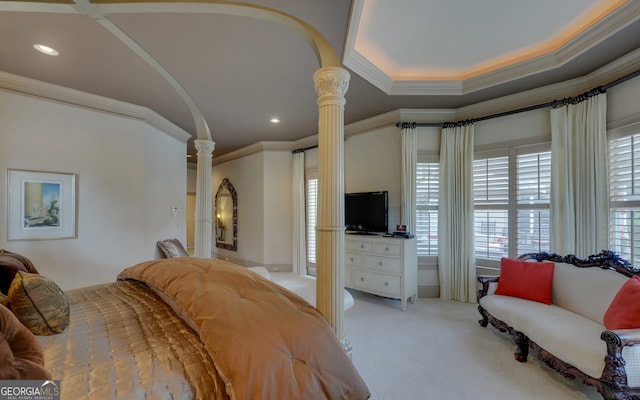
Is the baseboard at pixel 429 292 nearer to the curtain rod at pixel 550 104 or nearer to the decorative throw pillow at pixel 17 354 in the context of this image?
the curtain rod at pixel 550 104

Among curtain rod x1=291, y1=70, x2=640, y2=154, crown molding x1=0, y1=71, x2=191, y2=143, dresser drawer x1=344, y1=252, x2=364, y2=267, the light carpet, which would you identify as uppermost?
crown molding x1=0, y1=71, x2=191, y2=143

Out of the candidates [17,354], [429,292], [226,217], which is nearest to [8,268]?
[17,354]

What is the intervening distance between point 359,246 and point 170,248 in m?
3.00

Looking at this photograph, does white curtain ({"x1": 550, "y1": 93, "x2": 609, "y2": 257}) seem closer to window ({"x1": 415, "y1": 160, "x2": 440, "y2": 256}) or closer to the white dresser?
window ({"x1": 415, "y1": 160, "x2": 440, "y2": 256})

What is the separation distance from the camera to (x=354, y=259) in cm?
424

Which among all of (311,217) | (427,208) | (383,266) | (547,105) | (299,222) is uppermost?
(547,105)

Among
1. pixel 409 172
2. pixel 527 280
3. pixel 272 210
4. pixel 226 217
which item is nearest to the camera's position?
pixel 527 280

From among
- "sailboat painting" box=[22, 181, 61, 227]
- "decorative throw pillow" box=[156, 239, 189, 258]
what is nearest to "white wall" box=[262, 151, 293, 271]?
"decorative throw pillow" box=[156, 239, 189, 258]

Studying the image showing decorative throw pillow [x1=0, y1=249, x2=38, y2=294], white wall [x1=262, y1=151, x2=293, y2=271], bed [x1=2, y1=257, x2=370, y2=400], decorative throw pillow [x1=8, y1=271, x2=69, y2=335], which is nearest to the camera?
bed [x1=2, y1=257, x2=370, y2=400]

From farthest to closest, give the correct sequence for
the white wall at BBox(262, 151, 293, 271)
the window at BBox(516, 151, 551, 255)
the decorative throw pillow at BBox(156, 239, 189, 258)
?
the white wall at BBox(262, 151, 293, 271) < the decorative throw pillow at BBox(156, 239, 189, 258) < the window at BBox(516, 151, 551, 255)

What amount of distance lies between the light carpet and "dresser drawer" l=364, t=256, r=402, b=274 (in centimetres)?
56

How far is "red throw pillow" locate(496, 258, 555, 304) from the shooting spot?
2.82 m

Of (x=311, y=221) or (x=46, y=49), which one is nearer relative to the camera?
(x=46, y=49)

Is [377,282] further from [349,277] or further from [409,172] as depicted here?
[409,172]
